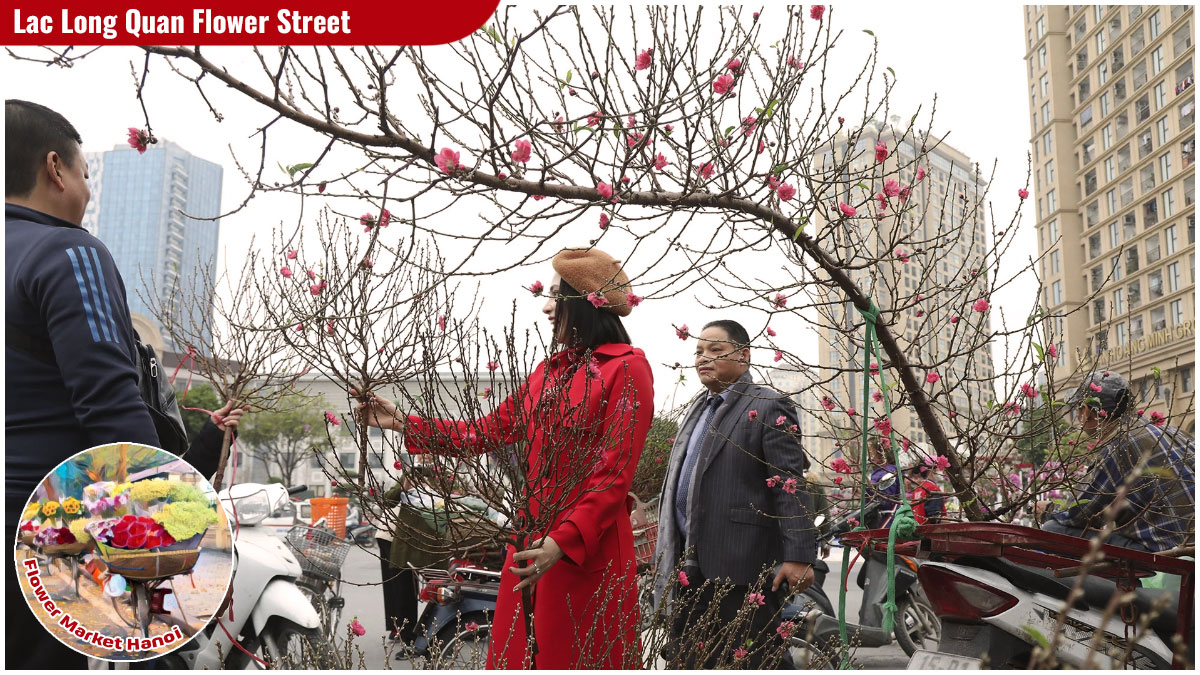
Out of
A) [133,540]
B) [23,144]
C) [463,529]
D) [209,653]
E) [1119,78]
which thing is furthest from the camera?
[1119,78]

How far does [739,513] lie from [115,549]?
2.32 metres

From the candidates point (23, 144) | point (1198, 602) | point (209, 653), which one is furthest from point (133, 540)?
point (209, 653)

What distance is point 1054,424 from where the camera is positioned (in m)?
2.55

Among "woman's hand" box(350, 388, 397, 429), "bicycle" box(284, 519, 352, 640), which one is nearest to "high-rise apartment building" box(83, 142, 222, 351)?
"bicycle" box(284, 519, 352, 640)

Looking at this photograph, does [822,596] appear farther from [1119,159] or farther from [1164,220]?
[1119,159]

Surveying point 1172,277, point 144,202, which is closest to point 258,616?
point 1172,277

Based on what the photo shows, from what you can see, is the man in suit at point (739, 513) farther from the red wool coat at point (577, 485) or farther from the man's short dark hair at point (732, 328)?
the red wool coat at point (577, 485)

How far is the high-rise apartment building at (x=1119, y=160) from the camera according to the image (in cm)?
5606

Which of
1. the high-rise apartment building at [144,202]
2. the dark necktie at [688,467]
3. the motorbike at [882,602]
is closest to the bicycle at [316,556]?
the dark necktie at [688,467]

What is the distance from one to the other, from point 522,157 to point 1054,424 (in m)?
1.74

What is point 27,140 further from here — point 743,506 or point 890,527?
point 743,506

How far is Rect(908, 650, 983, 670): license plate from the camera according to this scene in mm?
2105

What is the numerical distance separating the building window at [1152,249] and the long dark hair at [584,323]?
6943 centimetres

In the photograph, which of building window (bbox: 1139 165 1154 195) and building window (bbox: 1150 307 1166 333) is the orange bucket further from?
building window (bbox: 1139 165 1154 195)
